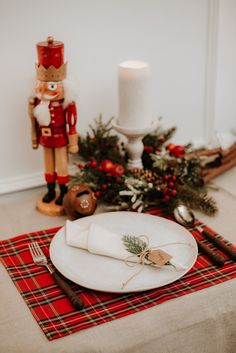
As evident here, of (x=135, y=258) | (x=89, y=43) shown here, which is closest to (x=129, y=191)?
(x=135, y=258)

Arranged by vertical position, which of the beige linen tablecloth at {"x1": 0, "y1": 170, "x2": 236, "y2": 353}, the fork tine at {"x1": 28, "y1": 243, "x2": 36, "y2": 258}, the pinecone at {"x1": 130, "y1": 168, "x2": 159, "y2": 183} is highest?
the pinecone at {"x1": 130, "y1": 168, "x2": 159, "y2": 183}

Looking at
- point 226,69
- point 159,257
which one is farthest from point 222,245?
point 226,69

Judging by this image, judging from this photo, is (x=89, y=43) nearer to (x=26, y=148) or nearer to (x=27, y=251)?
(x=26, y=148)

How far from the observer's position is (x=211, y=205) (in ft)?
3.83

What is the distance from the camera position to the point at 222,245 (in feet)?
3.32

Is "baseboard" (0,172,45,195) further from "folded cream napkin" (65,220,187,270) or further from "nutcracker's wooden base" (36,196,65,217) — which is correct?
"folded cream napkin" (65,220,187,270)

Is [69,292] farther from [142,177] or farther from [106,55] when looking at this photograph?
[106,55]

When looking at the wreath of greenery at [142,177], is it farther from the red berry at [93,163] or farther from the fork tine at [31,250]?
the fork tine at [31,250]

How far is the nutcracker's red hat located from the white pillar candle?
0.15m

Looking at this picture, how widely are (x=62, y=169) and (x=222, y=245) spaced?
383 millimetres

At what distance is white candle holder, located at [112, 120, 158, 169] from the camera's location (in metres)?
1.21

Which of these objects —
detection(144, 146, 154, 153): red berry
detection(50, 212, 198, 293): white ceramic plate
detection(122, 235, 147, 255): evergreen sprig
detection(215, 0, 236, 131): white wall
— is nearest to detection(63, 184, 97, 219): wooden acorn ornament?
detection(50, 212, 198, 293): white ceramic plate

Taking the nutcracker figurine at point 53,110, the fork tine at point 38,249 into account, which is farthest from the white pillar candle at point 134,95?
the fork tine at point 38,249

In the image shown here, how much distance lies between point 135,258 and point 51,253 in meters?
0.15
